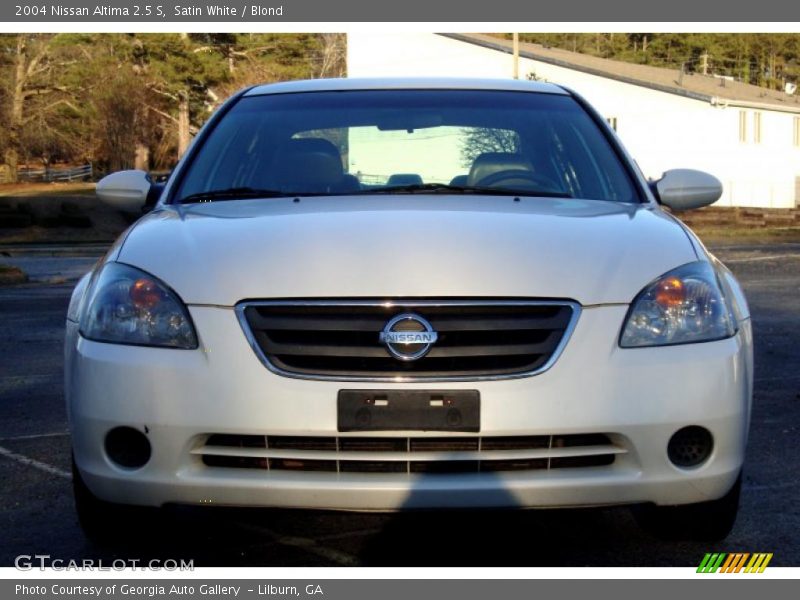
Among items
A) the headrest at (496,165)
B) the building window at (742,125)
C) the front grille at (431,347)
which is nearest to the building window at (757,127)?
the building window at (742,125)

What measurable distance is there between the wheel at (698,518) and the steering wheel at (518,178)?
51.0 inches

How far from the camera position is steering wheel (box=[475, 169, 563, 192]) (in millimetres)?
4633

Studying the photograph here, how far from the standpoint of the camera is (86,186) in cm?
5062

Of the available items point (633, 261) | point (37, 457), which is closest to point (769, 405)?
point (633, 261)

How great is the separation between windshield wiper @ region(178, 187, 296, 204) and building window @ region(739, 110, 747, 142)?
41.8 m

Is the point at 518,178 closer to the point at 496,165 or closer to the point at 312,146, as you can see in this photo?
the point at 496,165

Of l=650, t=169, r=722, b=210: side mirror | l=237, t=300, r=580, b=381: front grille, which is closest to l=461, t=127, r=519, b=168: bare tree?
l=650, t=169, r=722, b=210: side mirror

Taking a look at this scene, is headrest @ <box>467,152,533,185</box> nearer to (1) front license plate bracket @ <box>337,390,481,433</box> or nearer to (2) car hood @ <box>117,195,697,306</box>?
(2) car hood @ <box>117,195,697,306</box>

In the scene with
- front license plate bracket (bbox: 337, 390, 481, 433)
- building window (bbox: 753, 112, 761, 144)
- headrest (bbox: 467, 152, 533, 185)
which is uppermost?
headrest (bbox: 467, 152, 533, 185)

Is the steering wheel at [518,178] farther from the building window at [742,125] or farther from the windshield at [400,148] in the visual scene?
the building window at [742,125]

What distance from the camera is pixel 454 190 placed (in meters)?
4.52

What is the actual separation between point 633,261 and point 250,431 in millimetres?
1233

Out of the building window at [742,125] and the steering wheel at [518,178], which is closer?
the steering wheel at [518,178]

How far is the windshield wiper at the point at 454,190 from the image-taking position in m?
4.46
